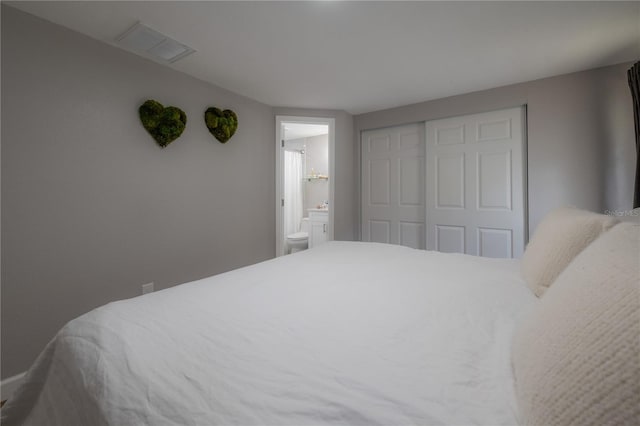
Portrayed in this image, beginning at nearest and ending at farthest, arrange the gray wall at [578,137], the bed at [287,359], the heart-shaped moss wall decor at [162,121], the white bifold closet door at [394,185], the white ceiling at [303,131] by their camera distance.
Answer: the bed at [287,359], the heart-shaped moss wall decor at [162,121], the gray wall at [578,137], the white bifold closet door at [394,185], the white ceiling at [303,131]

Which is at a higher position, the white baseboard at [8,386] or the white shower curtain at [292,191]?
the white shower curtain at [292,191]

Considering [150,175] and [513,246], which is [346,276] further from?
[513,246]

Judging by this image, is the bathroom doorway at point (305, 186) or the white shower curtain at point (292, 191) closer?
the bathroom doorway at point (305, 186)

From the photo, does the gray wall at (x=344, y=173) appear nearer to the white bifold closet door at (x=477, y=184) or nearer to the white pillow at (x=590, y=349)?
the white bifold closet door at (x=477, y=184)

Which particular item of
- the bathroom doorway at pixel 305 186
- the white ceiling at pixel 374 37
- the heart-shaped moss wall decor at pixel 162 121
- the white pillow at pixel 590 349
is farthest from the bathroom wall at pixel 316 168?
the white pillow at pixel 590 349

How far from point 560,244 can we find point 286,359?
103cm

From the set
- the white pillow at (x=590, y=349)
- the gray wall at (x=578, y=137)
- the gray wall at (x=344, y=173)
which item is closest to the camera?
the white pillow at (x=590, y=349)

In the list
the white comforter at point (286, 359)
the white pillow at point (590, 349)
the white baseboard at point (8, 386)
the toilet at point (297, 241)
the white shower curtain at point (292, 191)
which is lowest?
the white baseboard at point (8, 386)

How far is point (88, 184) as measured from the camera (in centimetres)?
194

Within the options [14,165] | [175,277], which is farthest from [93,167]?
[175,277]

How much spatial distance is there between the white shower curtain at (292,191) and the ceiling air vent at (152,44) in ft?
10.6

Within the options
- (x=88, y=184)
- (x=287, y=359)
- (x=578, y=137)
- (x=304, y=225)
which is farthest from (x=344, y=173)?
(x=287, y=359)

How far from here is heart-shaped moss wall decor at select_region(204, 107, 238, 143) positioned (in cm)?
272

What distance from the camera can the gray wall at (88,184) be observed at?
1.65m
